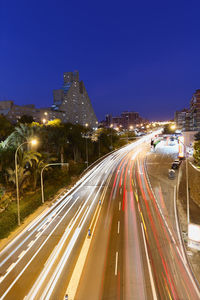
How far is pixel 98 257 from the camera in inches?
536

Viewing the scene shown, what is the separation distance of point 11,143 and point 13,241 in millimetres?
19627

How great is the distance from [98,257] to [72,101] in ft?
369

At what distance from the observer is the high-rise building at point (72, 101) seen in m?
112

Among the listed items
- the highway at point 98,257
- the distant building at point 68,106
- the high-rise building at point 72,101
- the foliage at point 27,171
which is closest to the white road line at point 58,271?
the highway at point 98,257

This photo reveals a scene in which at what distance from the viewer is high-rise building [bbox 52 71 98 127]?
4402 inches

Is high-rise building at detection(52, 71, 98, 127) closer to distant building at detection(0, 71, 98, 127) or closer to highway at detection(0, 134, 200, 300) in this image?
distant building at detection(0, 71, 98, 127)

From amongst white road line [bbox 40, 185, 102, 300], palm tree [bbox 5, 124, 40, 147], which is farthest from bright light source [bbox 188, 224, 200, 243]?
palm tree [bbox 5, 124, 40, 147]

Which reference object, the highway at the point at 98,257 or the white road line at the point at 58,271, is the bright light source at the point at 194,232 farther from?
the white road line at the point at 58,271

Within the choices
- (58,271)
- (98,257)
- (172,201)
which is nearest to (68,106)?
(172,201)

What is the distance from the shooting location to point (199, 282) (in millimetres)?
11258

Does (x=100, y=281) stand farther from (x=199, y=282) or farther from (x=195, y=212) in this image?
(x=195, y=212)

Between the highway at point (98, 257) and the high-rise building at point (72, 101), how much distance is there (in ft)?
320

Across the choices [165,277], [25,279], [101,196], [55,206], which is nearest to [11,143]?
[55,206]

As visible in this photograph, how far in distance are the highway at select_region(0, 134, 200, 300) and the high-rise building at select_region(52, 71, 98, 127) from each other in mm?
97586
